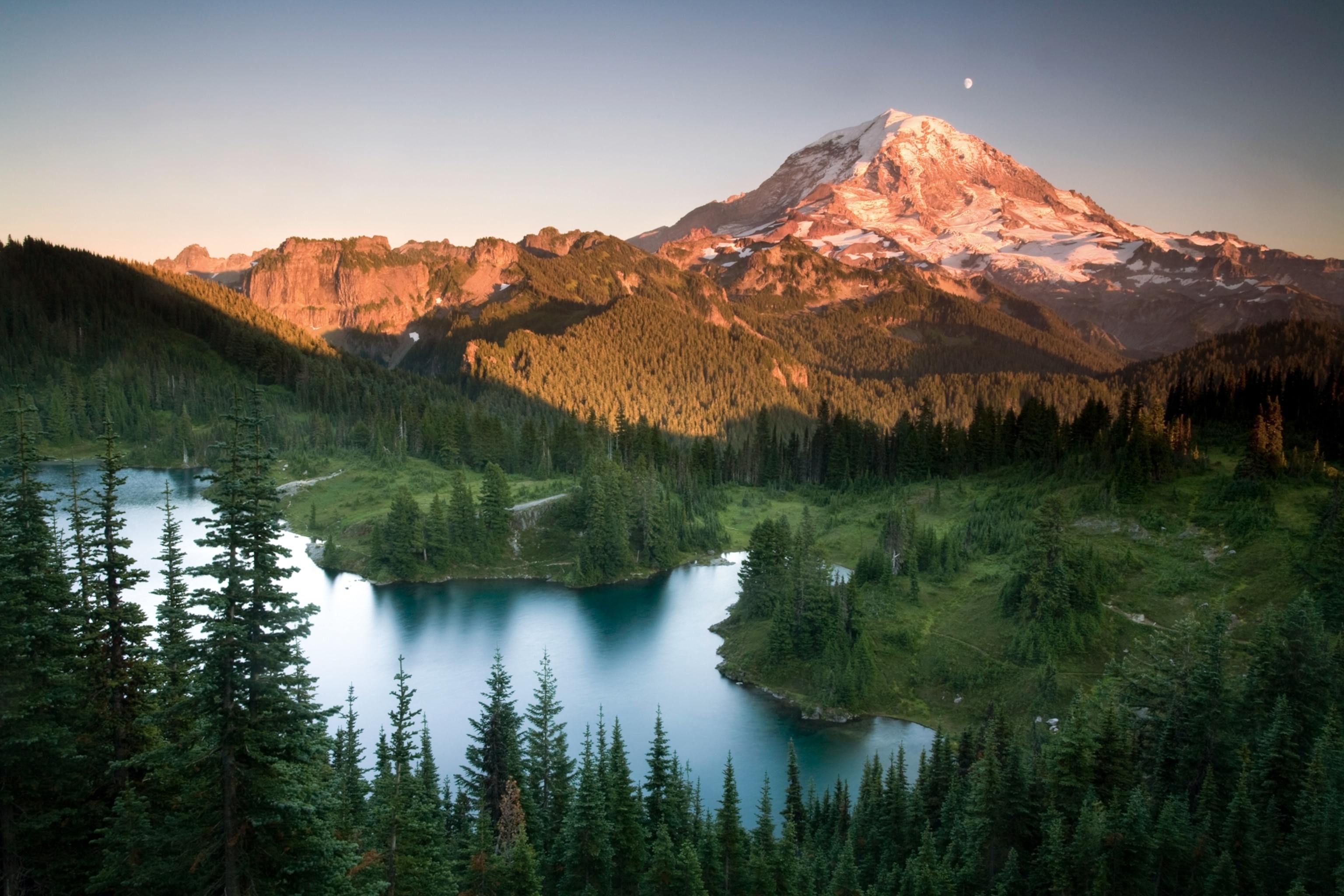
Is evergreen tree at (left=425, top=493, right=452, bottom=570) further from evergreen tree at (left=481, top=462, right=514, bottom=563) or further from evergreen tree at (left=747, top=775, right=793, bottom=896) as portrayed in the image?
evergreen tree at (left=747, top=775, right=793, bottom=896)

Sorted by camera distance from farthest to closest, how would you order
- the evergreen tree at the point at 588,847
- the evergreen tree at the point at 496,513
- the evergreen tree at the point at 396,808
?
the evergreen tree at the point at 496,513
the evergreen tree at the point at 588,847
the evergreen tree at the point at 396,808

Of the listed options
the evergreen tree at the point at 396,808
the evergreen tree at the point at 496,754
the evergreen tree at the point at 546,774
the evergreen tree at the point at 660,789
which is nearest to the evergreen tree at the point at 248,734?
the evergreen tree at the point at 396,808

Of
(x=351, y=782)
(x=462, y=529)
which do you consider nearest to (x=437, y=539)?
(x=462, y=529)

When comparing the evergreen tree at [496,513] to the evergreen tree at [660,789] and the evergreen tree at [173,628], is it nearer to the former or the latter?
the evergreen tree at [660,789]

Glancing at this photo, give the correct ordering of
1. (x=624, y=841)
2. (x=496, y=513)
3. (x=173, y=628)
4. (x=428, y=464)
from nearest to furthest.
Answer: (x=173, y=628), (x=624, y=841), (x=496, y=513), (x=428, y=464)

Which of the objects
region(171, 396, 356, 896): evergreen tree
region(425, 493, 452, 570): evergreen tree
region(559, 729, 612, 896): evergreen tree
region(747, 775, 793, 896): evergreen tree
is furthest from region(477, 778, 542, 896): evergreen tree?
region(425, 493, 452, 570): evergreen tree

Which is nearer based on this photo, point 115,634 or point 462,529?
point 115,634

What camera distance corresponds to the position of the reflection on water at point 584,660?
6756 centimetres

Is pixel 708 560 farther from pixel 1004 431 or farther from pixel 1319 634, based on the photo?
pixel 1319 634

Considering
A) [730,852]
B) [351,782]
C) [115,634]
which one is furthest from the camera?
[351,782]

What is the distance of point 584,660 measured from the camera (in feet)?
288

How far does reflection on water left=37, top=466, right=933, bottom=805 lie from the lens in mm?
67562

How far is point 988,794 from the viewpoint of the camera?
135ft

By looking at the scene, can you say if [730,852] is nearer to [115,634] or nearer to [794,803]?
[794,803]
